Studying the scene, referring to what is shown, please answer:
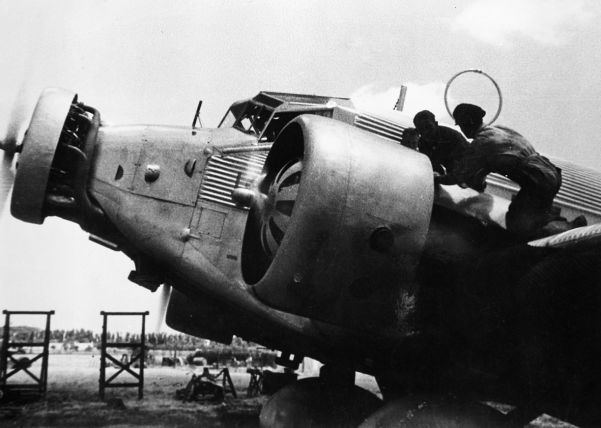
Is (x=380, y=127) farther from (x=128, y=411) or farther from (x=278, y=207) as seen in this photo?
(x=128, y=411)

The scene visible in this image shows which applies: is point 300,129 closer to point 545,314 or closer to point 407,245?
point 407,245

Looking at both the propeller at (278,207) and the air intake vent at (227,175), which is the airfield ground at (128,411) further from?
the propeller at (278,207)

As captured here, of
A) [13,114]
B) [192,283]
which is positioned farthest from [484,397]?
[13,114]

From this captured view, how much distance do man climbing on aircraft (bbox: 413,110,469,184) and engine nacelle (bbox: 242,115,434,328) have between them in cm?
59

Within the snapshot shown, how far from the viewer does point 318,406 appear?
6.75 metres

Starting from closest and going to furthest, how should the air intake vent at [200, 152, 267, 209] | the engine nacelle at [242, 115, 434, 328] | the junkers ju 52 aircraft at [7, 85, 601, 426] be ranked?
the engine nacelle at [242, 115, 434, 328]
the junkers ju 52 aircraft at [7, 85, 601, 426]
the air intake vent at [200, 152, 267, 209]

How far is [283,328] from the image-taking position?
5.76 metres

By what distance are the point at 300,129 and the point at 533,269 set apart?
2.01m

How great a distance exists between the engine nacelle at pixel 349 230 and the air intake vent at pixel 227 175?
1.94 m

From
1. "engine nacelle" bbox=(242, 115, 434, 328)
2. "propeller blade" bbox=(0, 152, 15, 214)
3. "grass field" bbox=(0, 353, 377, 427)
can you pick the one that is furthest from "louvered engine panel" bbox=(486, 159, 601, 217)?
"grass field" bbox=(0, 353, 377, 427)

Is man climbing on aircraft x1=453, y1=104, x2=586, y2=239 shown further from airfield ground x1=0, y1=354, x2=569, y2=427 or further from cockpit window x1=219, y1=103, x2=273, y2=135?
airfield ground x1=0, y1=354, x2=569, y2=427

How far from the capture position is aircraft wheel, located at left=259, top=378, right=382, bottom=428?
6.59m

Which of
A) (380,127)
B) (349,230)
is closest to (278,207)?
(349,230)

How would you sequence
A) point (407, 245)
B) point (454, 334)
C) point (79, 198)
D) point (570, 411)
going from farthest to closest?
point (79, 198)
point (570, 411)
point (454, 334)
point (407, 245)
